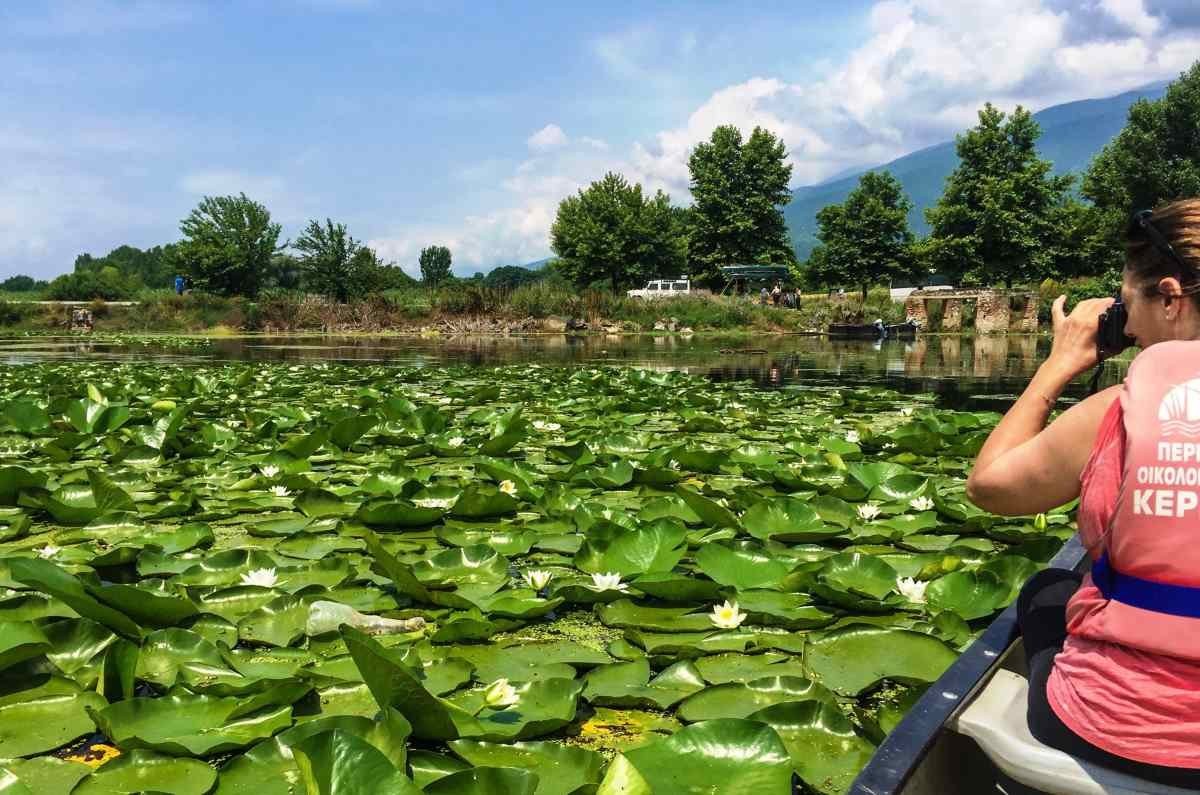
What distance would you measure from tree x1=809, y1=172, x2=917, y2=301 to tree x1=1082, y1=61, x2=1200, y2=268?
9.22 meters

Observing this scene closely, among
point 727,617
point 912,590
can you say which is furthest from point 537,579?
point 912,590

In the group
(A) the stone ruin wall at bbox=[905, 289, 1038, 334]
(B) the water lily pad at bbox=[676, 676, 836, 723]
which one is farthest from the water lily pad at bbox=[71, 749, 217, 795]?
(A) the stone ruin wall at bbox=[905, 289, 1038, 334]

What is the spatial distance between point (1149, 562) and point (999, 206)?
35406 mm

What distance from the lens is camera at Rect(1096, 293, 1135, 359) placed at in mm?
1402

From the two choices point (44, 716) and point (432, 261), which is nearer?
point (44, 716)

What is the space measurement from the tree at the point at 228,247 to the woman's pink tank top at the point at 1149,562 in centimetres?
4250

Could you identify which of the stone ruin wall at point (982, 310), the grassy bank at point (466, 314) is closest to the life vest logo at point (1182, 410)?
the grassy bank at point (466, 314)

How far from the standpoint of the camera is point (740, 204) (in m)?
40.1

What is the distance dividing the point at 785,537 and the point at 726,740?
1527 mm

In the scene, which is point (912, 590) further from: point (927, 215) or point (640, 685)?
point (927, 215)

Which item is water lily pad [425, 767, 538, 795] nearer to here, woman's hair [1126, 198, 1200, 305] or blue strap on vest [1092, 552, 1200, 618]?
blue strap on vest [1092, 552, 1200, 618]

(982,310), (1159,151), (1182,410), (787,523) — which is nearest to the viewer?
(1182,410)

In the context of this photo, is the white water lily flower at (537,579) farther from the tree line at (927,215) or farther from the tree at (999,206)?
the tree at (999,206)

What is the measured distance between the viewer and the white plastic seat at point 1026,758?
1099 mm
